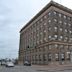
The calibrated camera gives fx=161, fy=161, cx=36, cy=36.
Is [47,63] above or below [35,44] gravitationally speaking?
below

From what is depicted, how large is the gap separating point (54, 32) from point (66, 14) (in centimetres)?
1288

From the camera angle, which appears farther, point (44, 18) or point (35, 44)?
point (35, 44)

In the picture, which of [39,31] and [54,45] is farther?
[39,31]

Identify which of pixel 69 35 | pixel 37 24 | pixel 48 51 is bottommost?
pixel 48 51

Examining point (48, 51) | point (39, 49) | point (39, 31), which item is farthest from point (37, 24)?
point (48, 51)

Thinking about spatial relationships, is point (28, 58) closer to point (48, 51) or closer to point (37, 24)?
point (37, 24)

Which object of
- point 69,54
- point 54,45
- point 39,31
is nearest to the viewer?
point 54,45

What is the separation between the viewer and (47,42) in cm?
6612

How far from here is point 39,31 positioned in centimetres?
7719

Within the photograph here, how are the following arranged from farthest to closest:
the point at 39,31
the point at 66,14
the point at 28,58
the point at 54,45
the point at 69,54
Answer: the point at 28,58
the point at 39,31
the point at 66,14
the point at 69,54
the point at 54,45

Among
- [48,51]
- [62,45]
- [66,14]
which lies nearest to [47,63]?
[48,51]

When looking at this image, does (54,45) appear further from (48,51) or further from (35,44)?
(35,44)

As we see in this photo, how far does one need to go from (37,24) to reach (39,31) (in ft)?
18.2

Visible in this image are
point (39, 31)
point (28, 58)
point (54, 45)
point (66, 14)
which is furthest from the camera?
point (28, 58)
